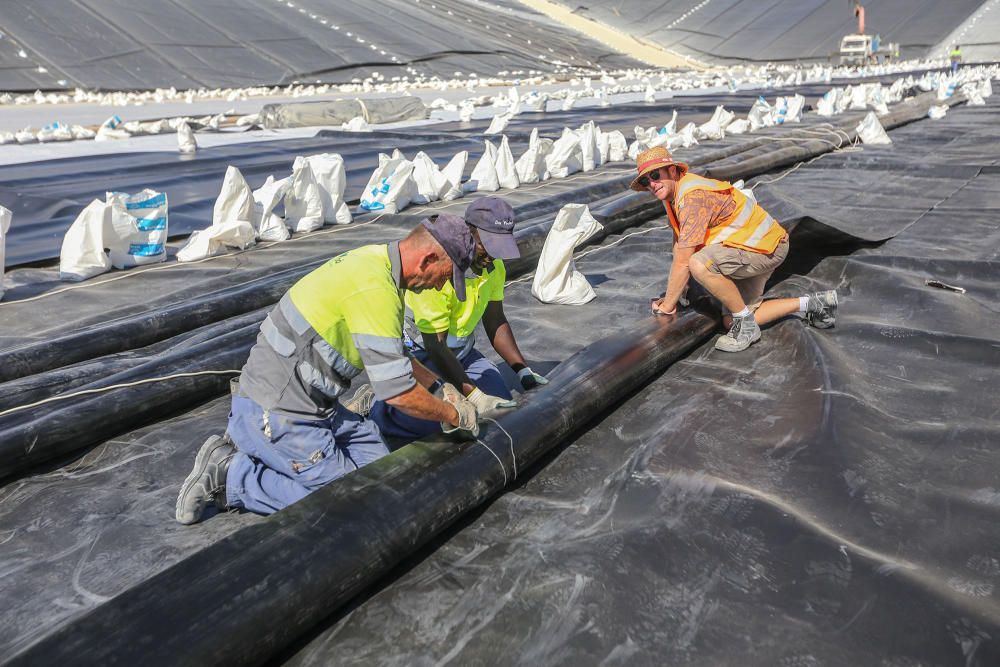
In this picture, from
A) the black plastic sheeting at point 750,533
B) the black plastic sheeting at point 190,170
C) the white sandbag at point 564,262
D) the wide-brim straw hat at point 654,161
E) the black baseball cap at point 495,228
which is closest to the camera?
the black plastic sheeting at point 750,533

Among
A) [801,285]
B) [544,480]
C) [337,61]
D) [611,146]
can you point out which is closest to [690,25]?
[337,61]

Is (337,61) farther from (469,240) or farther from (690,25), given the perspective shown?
(690,25)

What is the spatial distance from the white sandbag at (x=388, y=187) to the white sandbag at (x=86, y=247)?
252 cm

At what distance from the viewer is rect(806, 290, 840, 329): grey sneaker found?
13.2 ft

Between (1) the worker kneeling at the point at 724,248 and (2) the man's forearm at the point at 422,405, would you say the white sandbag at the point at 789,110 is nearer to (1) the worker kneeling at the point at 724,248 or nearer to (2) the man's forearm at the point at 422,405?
(1) the worker kneeling at the point at 724,248

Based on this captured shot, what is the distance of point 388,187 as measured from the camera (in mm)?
7383

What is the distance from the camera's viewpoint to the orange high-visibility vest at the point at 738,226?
3.98 metres

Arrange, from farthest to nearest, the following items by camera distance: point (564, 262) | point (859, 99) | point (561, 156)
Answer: point (859, 99) → point (561, 156) → point (564, 262)

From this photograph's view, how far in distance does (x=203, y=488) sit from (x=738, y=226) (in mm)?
2955

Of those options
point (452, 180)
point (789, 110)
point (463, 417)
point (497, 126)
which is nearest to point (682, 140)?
point (497, 126)

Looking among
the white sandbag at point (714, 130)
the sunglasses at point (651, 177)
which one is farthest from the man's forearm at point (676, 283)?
the white sandbag at point (714, 130)

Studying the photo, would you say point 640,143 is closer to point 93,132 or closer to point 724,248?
point 724,248

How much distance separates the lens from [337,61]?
66.9ft

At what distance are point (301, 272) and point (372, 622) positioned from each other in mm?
3436
